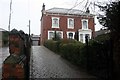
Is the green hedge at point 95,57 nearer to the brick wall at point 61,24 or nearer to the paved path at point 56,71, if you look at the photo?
the paved path at point 56,71

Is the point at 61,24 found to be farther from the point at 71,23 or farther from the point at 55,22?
the point at 71,23

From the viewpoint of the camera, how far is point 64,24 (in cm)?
4797

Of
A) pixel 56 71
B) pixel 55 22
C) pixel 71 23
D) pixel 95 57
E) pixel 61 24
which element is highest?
pixel 55 22

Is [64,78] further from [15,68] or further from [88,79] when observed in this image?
[15,68]

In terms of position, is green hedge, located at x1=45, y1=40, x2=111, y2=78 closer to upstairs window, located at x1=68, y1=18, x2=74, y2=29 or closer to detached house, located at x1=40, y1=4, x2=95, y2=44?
detached house, located at x1=40, y1=4, x2=95, y2=44

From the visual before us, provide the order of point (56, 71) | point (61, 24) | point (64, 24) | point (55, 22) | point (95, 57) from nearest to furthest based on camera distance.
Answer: point (95, 57) < point (56, 71) < point (55, 22) < point (61, 24) < point (64, 24)

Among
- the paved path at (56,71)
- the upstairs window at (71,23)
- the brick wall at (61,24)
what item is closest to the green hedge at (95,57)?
the paved path at (56,71)

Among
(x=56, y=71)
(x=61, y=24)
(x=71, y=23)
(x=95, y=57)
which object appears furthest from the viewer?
(x=71, y=23)

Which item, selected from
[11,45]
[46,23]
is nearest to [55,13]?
[46,23]

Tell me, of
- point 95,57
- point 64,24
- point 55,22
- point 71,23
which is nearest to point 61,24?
point 64,24

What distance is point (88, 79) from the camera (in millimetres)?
10555

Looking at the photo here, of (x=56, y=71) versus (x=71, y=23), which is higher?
(x=71, y=23)

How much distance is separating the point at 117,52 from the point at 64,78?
264 cm

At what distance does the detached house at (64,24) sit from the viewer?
153ft
